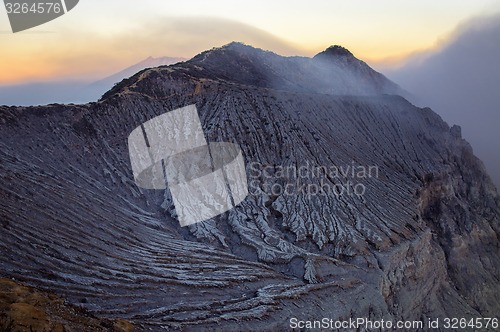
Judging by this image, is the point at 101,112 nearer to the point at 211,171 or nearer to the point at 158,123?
the point at 158,123

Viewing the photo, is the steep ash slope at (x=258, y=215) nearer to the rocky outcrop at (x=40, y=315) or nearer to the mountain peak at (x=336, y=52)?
the rocky outcrop at (x=40, y=315)

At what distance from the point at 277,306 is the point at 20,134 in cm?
2126

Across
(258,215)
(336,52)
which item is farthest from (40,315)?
(336,52)

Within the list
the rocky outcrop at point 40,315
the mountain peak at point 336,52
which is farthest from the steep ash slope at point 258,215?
the mountain peak at point 336,52

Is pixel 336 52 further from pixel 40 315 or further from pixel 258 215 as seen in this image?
pixel 40 315

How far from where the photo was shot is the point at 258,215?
36.1 m

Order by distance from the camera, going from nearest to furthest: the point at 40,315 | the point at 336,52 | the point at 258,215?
the point at 40,315
the point at 258,215
the point at 336,52

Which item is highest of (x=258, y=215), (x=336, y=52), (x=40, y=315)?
(x=336, y=52)

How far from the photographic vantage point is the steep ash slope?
24.1 metres

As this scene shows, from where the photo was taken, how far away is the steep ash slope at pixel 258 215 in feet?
79.0

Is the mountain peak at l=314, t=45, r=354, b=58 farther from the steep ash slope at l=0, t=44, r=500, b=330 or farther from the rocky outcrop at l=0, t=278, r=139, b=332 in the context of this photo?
the rocky outcrop at l=0, t=278, r=139, b=332

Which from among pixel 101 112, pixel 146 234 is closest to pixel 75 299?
pixel 146 234

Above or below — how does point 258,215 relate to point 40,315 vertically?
below

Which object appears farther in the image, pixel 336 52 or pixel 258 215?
pixel 336 52
